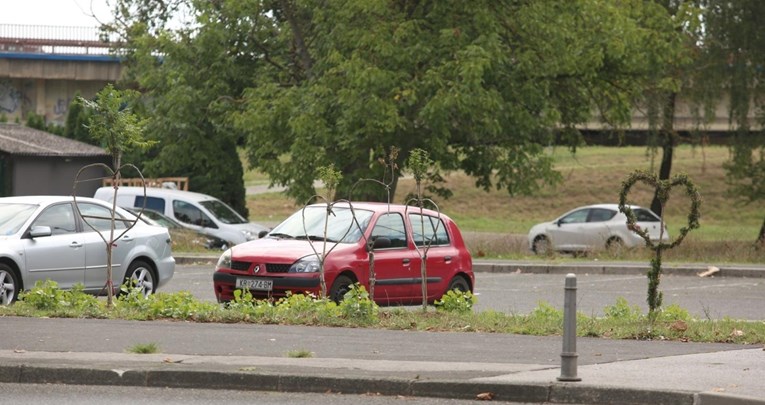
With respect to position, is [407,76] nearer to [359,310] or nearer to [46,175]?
[359,310]

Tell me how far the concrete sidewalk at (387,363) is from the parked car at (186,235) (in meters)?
18.4

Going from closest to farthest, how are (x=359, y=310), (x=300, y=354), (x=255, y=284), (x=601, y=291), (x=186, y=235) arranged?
(x=300, y=354) < (x=359, y=310) < (x=255, y=284) < (x=601, y=291) < (x=186, y=235)

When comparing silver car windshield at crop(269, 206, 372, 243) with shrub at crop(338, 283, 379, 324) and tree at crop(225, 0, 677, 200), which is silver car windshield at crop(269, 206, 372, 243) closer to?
shrub at crop(338, 283, 379, 324)

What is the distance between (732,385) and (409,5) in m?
23.8

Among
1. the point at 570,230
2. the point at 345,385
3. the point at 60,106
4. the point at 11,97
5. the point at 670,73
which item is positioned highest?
the point at 670,73

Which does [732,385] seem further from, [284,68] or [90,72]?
[90,72]

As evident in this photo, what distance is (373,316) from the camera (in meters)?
13.8

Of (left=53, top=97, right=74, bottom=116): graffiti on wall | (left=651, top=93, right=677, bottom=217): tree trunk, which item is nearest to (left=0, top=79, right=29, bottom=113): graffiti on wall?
(left=53, top=97, right=74, bottom=116): graffiti on wall

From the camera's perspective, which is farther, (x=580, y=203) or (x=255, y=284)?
(x=580, y=203)

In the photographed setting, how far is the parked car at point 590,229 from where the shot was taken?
35.8 metres

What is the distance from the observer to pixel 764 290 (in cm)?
2259

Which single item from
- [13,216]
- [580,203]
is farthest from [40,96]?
[13,216]

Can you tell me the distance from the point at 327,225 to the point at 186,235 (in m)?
15.5

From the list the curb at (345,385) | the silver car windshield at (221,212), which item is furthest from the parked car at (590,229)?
the curb at (345,385)
